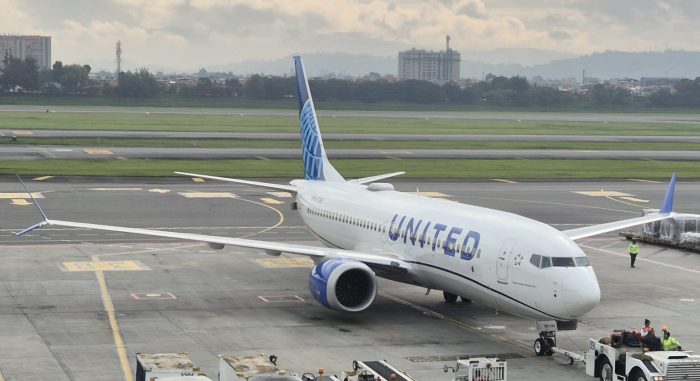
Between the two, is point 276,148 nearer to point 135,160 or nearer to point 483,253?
point 135,160

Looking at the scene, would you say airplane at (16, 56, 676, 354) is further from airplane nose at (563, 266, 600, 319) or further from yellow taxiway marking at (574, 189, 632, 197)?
yellow taxiway marking at (574, 189, 632, 197)

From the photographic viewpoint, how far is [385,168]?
102 metres

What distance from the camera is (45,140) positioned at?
12550 centimetres

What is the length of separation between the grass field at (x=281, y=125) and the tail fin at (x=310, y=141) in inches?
3865

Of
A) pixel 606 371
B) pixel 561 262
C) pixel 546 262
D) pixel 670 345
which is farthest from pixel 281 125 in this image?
pixel 670 345

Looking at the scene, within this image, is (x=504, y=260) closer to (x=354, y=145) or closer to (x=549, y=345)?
(x=549, y=345)

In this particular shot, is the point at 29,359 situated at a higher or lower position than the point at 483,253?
lower

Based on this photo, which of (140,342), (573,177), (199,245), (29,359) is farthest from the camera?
(573,177)

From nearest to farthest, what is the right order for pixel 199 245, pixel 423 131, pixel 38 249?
pixel 38 249 → pixel 199 245 → pixel 423 131

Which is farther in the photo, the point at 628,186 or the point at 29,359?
the point at 628,186

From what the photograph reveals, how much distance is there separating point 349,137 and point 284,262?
87.9 m

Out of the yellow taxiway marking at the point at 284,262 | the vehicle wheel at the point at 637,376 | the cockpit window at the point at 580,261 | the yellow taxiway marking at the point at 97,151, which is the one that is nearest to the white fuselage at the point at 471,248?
the cockpit window at the point at 580,261

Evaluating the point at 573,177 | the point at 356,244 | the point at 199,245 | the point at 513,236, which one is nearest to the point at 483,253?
the point at 513,236

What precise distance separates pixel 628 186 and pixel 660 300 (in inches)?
1865
